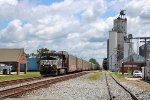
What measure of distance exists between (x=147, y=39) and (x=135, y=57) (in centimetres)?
5530

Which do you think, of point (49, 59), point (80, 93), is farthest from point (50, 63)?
point (80, 93)

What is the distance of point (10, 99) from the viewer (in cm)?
1672

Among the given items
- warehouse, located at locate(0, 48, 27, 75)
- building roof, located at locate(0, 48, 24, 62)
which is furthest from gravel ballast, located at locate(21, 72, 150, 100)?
building roof, located at locate(0, 48, 24, 62)

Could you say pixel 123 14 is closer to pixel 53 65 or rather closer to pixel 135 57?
pixel 135 57

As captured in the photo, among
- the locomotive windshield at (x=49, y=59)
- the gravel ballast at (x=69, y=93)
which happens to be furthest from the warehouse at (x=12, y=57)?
the gravel ballast at (x=69, y=93)

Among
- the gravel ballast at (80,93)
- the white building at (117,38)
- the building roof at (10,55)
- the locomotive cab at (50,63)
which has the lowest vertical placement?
the gravel ballast at (80,93)

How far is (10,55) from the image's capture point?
7300 centimetres

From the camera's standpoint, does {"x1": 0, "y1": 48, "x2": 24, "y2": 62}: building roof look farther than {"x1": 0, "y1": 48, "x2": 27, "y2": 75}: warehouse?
Yes

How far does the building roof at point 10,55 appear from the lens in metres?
71.3

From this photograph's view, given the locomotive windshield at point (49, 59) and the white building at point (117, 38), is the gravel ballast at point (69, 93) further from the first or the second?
the white building at point (117, 38)

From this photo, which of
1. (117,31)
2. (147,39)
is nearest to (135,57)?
(117,31)

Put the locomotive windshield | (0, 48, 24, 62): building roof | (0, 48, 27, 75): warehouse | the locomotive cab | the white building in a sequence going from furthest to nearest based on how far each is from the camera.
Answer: the white building
(0, 48, 24, 62): building roof
(0, 48, 27, 75): warehouse
the locomotive windshield
the locomotive cab

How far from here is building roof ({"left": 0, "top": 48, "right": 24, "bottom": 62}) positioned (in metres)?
71.3

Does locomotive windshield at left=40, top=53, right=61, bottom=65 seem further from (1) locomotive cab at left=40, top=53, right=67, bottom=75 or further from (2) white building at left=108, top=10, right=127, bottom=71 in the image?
(2) white building at left=108, top=10, right=127, bottom=71
